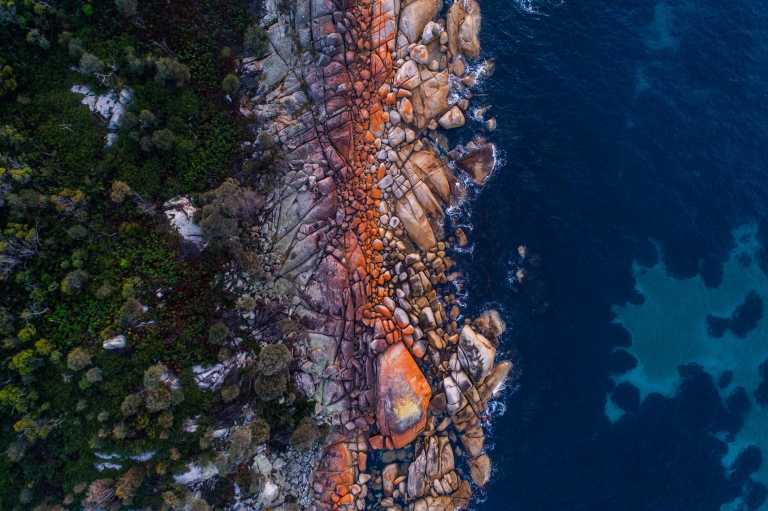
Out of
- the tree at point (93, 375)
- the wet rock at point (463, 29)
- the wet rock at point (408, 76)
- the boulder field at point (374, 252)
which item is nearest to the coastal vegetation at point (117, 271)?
the tree at point (93, 375)

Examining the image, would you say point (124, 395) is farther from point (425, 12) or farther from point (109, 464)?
point (425, 12)

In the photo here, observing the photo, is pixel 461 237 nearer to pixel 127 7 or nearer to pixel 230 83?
pixel 230 83

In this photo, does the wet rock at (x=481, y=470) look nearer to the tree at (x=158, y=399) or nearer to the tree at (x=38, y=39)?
the tree at (x=158, y=399)

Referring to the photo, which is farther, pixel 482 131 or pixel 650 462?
pixel 482 131

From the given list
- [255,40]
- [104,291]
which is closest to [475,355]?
[104,291]

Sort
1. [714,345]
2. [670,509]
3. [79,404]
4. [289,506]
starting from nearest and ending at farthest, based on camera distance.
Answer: [79,404], [289,506], [670,509], [714,345]

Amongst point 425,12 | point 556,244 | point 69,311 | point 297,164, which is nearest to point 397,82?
point 425,12

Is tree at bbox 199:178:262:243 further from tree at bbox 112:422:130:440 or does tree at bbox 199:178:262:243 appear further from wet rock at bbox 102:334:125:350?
tree at bbox 112:422:130:440
